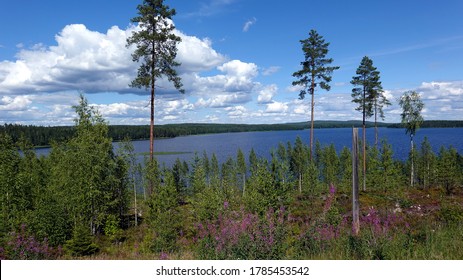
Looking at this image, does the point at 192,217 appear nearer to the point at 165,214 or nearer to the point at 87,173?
the point at 165,214

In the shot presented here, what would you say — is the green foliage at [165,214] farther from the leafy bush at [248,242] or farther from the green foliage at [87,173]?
the leafy bush at [248,242]

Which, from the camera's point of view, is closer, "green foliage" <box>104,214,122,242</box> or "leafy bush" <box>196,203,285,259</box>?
"leafy bush" <box>196,203,285,259</box>

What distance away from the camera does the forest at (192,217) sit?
21.3 ft

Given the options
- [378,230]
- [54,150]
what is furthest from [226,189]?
[54,150]

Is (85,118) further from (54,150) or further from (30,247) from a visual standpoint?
(30,247)

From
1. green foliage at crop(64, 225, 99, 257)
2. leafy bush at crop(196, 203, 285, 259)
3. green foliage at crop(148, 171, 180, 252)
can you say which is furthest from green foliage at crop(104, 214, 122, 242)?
leafy bush at crop(196, 203, 285, 259)

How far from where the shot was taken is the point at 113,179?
25.6 metres

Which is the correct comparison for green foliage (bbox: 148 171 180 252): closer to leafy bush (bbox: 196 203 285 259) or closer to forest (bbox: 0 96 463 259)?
forest (bbox: 0 96 463 259)

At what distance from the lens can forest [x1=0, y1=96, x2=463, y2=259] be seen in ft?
21.3

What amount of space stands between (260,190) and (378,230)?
1330 cm

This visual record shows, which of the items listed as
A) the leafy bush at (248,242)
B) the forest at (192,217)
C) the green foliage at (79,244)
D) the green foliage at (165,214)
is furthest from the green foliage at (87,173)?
the leafy bush at (248,242)

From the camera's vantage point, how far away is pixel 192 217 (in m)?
23.1

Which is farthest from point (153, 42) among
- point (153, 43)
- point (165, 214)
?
point (165, 214)

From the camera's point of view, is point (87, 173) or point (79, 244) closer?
point (79, 244)
